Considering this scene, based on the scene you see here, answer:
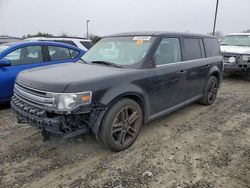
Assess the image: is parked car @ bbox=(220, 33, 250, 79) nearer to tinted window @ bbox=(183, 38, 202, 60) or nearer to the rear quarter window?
the rear quarter window

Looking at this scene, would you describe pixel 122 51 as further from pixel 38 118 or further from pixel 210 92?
pixel 210 92

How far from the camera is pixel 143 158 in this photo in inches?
138

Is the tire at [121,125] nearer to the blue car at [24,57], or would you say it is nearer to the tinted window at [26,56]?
the blue car at [24,57]

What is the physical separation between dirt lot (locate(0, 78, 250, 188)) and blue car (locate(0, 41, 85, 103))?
76 cm

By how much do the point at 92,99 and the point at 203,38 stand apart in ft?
11.7

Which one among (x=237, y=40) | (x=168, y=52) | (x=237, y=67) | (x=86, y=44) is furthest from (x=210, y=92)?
(x=237, y=40)

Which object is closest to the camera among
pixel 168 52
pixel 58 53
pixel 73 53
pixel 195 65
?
pixel 168 52

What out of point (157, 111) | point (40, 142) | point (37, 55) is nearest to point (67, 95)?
point (40, 142)

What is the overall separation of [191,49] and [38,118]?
3.37 m

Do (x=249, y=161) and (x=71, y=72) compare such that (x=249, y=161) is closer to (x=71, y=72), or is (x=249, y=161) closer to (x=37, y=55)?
(x=71, y=72)

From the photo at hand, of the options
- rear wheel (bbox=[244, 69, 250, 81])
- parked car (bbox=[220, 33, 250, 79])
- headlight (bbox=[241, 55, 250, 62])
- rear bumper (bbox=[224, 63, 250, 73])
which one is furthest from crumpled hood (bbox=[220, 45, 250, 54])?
rear wheel (bbox=[244, 69, 250, 81])

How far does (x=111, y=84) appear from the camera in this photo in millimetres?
3379

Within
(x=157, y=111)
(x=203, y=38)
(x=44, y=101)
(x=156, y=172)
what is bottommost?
(x=156, y=172)

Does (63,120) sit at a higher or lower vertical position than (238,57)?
lower
